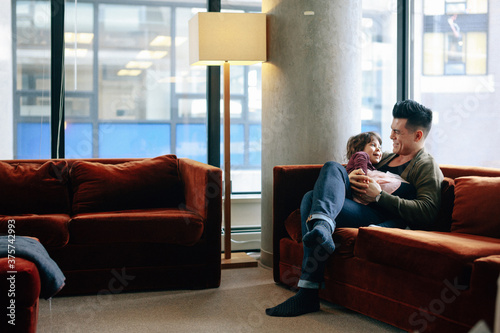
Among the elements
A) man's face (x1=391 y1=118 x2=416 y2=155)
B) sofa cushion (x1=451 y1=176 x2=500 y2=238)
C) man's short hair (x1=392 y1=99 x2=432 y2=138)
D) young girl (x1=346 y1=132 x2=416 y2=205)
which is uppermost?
man's short hair (x1=392 y1=99 x2=432 y2=138)

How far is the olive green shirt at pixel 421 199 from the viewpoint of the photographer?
2.85 meters

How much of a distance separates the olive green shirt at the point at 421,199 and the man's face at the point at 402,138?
11 cm

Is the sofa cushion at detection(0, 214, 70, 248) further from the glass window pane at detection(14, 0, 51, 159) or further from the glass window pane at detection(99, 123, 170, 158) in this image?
the glass window pane at detection(99, 123, 170, 158)

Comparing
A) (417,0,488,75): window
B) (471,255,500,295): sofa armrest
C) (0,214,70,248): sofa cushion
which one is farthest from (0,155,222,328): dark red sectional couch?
(417,0,488,75): window

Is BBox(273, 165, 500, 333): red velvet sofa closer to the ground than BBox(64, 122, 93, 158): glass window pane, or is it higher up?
closer to the ground

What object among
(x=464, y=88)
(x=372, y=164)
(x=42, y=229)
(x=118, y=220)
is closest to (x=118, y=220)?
(x=118, y=220)

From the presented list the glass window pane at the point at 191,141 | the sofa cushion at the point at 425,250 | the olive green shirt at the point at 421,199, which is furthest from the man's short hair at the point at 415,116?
the glass window pane at the point at 191,141

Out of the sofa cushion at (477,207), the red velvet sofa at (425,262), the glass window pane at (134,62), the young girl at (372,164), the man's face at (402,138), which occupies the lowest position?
the red velvet sofa at (425,262)

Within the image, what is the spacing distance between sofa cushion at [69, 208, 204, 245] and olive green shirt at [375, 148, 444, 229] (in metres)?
1.11

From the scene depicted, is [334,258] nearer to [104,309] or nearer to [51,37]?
[104,309]

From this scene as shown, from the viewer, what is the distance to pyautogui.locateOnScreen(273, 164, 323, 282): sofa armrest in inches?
131

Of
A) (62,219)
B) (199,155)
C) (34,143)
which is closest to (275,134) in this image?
(199,155)

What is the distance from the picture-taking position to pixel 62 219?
10.2ft

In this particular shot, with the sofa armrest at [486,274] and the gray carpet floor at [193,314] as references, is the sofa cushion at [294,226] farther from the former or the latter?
the sofa armrest at [486,274]
